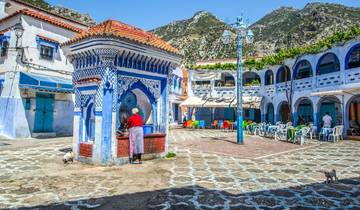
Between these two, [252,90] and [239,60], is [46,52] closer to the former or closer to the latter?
[239,60]

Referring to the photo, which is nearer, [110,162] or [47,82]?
[110,162]

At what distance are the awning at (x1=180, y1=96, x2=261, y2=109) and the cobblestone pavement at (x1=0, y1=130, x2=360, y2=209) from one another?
50.2ft

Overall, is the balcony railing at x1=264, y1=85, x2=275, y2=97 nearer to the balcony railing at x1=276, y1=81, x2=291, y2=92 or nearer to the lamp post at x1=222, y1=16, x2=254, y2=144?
the balcony railing at x1=276, y1=81, x2=291, y2=92

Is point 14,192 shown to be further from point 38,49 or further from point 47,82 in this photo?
point 38,49

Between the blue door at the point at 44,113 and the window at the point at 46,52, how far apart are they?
2.47 metres

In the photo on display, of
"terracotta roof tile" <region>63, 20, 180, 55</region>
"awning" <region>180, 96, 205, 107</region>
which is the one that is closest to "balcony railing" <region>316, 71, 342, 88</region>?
"awning" <region>180, 96, 205, 107</region>

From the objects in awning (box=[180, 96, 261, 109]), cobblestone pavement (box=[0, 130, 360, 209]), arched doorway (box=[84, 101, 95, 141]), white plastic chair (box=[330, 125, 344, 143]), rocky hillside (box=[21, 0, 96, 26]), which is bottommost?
cobblestone pavement (box=[0, 130, 360, 209])

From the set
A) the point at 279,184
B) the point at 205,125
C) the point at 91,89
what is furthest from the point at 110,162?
the point at 205,125

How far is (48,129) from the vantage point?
18.1m

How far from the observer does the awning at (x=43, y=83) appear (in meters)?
15.6

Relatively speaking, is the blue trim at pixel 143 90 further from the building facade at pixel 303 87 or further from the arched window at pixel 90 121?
the building facade at pixel 303 87

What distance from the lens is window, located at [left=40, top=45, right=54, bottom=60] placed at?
57.2 ft

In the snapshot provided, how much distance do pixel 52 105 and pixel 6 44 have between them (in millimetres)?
4606

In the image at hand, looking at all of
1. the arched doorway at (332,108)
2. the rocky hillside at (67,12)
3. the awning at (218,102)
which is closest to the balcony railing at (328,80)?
the arched doorway at (332,108)
